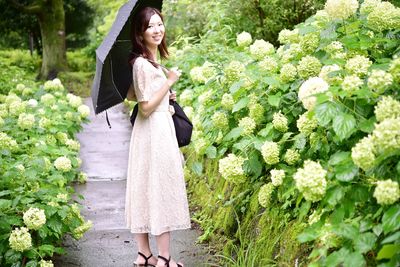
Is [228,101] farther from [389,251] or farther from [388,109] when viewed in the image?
[389,251]

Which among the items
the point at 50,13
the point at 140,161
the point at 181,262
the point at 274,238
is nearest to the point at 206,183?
the point at 181,262

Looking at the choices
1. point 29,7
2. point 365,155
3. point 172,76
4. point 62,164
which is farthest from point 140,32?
point 29,7

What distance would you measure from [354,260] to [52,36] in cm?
1662

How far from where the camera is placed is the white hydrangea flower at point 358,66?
277cm

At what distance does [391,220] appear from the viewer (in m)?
2.01

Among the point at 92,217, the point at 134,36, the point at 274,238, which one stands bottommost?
the point at 92,217

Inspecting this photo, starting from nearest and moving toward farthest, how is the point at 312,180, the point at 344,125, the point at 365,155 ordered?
1. the point at 365,155
2. the point at 312,180
3. the point at 344,125

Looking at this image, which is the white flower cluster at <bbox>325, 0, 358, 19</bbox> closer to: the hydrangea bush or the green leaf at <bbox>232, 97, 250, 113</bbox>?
the green leaf at <bbox>232, 97, 250, 113</bbox>

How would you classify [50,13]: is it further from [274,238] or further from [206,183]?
[274,238]

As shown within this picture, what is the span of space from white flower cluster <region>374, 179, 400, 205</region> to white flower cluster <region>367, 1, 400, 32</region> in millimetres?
1379

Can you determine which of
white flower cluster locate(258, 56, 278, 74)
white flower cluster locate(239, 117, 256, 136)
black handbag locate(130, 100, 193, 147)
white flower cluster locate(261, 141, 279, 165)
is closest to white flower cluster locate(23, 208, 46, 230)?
black handbag locate(130, 100, 193, 147)

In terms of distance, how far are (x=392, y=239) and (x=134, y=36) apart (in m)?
2.41

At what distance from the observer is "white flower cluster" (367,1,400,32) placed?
121 inches

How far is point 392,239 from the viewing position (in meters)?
1.96
